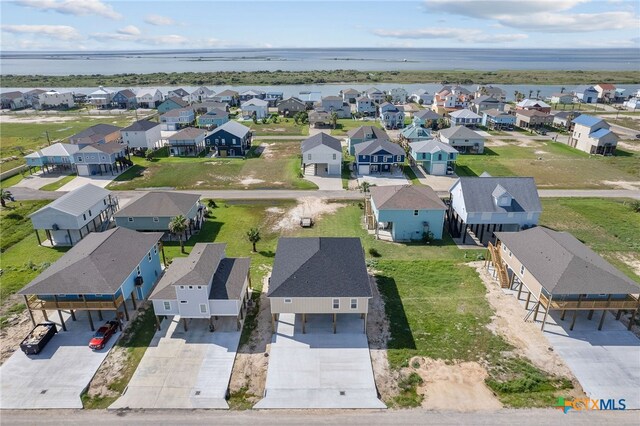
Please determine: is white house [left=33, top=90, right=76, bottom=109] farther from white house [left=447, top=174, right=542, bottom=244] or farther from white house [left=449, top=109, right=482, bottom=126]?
white house [left=447, top=174, right=542, bottom=244]

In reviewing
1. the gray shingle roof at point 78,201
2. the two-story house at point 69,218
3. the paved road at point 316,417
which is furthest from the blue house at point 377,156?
the paved road at point 316,417

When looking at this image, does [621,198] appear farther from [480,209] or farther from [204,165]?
[204,165]

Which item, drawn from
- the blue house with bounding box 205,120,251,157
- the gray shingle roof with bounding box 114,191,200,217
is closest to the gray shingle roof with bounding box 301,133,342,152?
the blue house with bounding box 205,120,251,157

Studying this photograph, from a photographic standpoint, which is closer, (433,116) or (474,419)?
(474,419)

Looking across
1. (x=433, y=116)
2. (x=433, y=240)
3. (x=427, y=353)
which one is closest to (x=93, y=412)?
(x=427, y=353)

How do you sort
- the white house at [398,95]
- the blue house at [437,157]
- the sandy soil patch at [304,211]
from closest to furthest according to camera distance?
the sandy soil patch at [304,211]
the blue house at [437,157]
the white house at [398,95]

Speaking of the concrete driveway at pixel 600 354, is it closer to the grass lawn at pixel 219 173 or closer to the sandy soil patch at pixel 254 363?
the sandy soil patch at pixel 254 363
